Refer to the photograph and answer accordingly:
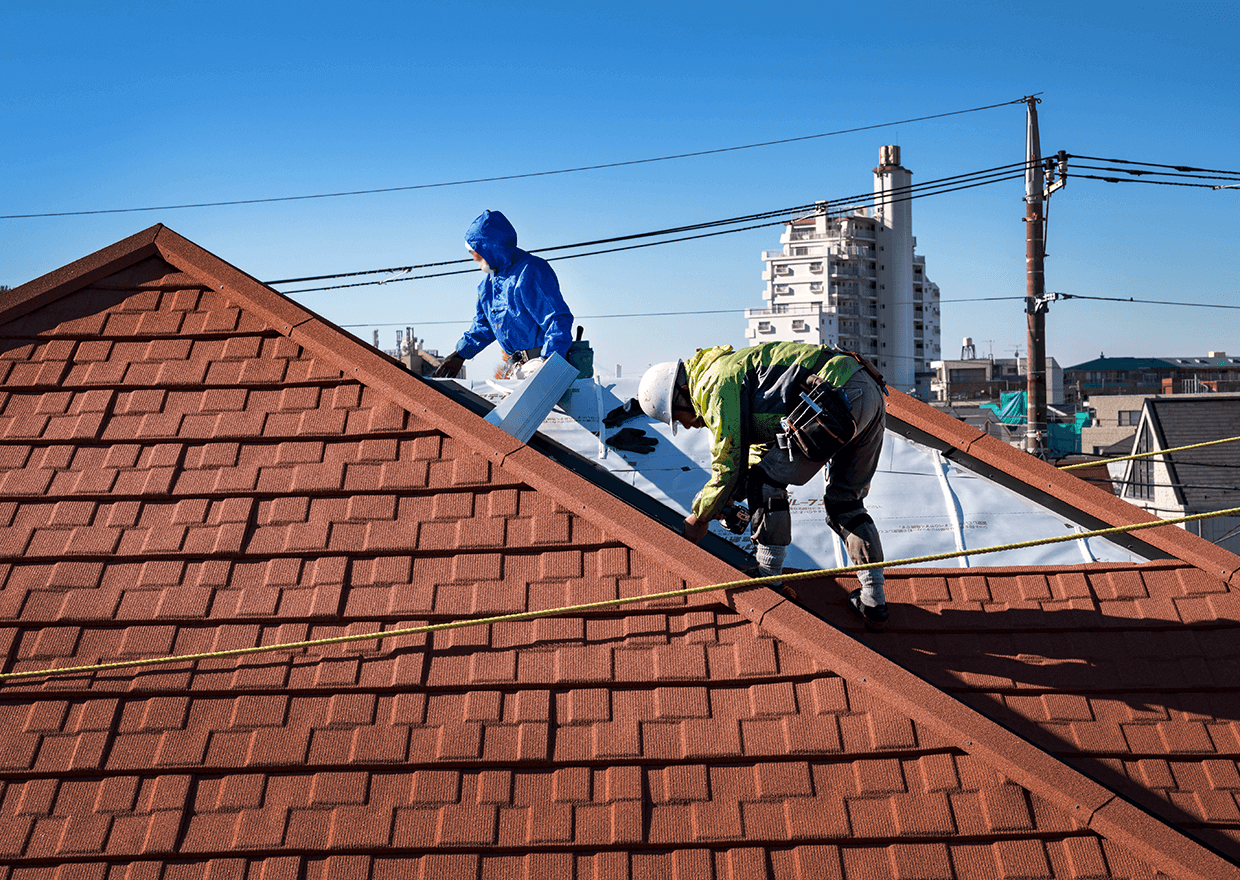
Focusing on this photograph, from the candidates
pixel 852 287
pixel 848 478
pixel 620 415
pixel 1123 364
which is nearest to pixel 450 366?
pixel 620 415

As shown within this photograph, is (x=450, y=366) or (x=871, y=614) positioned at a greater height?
(x=450, y=366)

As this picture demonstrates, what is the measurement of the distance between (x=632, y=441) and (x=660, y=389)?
3.21 m

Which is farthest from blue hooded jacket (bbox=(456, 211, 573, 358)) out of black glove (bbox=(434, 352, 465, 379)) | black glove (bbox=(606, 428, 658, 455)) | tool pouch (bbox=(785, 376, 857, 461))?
tool pouch (bbox=(785, 376, 857, 461))

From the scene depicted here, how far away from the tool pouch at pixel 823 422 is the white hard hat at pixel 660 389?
56 cm

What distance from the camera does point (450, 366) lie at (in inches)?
290

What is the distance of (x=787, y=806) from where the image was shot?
2.53m

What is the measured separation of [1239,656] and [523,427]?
3.32 metres

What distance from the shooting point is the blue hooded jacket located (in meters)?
6.91

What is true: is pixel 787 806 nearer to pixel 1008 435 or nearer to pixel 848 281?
pixel 1008 435

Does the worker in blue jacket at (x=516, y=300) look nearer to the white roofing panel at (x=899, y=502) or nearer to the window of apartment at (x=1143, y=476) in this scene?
the white roofing panel at (x=899, y=502)

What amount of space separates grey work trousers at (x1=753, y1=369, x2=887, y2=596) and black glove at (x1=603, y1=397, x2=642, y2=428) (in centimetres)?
352

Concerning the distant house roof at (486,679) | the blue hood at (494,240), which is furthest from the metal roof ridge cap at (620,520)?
the blue hood at (494,240)

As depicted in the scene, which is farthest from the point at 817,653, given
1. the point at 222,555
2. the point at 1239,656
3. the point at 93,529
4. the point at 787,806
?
the point at 93,529

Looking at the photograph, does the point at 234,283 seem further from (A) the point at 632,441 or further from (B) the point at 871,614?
(A) the point at 632,441
